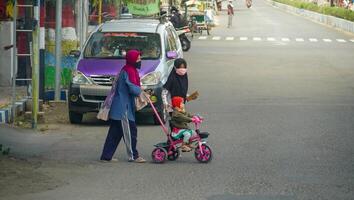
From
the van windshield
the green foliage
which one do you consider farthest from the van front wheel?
the green foliage

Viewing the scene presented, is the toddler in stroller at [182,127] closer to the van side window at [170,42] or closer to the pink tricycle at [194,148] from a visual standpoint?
the pink tricycle at [194,148]

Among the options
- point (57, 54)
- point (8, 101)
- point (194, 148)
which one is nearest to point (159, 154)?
point (194, 148)

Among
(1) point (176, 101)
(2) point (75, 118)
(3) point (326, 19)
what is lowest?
(3) point (326, 19)

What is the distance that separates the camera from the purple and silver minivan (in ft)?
50.3

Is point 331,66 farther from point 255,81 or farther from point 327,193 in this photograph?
point 327,193

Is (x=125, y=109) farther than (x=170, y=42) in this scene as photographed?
No

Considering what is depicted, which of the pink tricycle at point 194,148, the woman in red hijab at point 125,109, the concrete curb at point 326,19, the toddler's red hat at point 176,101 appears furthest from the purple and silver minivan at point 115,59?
the concrete curb at point 326,19

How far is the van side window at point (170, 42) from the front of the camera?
55.1 feet

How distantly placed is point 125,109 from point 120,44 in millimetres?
4898

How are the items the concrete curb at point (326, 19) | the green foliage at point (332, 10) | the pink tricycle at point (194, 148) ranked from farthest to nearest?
the green foliage at point (332, 10) → the concrete curb at point (326, 19) → the pink tricycle at point (194, 148)

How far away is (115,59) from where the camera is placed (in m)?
15.9

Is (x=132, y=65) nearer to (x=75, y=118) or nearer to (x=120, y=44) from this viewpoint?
(x=75, y=118)

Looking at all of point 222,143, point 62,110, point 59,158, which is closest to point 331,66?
point 62,110

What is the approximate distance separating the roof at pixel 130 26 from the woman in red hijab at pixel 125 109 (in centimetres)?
494
